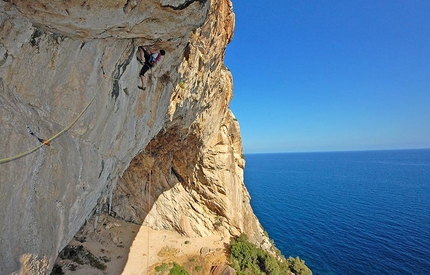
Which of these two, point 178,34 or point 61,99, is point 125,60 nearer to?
point 178,34

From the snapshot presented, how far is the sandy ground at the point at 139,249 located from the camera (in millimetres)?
14031

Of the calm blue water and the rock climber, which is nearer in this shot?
the rock climber

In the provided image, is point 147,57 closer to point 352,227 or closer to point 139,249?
point 139,249

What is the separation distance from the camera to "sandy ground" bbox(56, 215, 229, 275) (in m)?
14.0

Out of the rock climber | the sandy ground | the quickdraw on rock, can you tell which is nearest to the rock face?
the quickdraw on rock

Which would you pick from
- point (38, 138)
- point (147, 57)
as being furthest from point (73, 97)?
point (147, 57)

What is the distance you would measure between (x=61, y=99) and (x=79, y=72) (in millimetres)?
839

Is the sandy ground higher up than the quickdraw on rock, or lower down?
lower down

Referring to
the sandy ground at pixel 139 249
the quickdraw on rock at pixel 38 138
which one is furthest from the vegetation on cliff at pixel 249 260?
the quickdraw on rock at pixel 38 138

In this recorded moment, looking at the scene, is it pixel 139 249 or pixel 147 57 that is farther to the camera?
pixel 139 249

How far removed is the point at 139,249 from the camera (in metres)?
16.0

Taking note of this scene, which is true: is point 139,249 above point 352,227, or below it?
above

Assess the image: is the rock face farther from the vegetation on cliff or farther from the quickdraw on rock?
the vegetation on cliff

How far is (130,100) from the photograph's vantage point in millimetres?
7766
